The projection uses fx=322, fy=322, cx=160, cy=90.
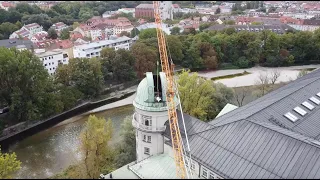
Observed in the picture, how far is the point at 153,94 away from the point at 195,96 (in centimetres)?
1930

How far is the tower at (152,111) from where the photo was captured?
30750 millimetres

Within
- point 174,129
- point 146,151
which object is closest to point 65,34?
point 146,151

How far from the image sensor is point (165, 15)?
18362 cm

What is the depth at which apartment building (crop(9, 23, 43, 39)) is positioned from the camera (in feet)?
382

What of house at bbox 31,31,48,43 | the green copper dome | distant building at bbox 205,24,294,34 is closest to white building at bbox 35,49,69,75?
house at bbox 31,31,48,43

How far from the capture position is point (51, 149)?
49.9 meters

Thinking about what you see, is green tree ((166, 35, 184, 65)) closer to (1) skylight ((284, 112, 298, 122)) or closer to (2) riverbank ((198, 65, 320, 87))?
(2) riverbank ((198, 65, 320, 87))

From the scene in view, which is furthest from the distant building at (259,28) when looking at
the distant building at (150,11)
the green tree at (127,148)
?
the green tree at (127,148)

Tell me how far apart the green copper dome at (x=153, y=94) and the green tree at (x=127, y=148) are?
9.80m

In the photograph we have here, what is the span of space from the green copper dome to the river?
740 inches

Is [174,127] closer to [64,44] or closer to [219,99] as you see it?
[219,99]

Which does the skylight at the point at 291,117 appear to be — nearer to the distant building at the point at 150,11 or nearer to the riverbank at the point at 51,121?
the riverbank at the point at 51,121

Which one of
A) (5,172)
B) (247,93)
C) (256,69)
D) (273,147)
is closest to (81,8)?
(256,69)

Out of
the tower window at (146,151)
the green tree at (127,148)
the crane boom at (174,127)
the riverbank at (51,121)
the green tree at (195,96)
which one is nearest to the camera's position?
the crane boom at (174,127)
